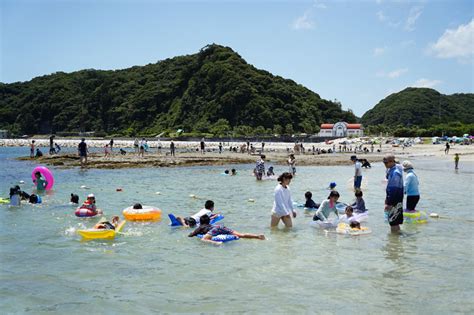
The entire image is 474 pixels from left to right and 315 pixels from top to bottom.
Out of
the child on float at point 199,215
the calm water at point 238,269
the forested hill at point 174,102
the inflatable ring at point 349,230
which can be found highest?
the forested hill at point 174,102

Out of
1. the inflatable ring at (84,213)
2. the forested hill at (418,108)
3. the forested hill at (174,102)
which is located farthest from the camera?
the forested hill at (418,108)

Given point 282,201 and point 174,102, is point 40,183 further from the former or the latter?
point 174,102

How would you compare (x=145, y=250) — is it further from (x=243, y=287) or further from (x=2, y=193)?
(x=2, y=193)

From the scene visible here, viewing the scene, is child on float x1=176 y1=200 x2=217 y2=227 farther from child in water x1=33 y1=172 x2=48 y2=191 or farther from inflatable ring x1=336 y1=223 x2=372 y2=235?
child in water x1=33 y1=172 x2=48 y2=191

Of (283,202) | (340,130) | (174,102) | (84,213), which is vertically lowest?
(84,213)

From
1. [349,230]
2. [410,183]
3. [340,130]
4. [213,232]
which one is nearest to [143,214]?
[213,232]

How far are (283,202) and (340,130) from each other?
324ft

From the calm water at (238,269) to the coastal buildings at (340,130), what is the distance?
93015mm

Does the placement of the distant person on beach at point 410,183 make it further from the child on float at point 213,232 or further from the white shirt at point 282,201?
the child on float at point 213,232

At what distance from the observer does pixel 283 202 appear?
11.5 meters

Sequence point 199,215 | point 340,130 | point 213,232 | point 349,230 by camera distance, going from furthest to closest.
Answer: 1. point 340,130
2. point 199,215
3. point 349,230
4. point 213,232

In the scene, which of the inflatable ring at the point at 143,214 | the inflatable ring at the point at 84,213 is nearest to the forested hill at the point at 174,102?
the inflatable ring at the point at 84,213

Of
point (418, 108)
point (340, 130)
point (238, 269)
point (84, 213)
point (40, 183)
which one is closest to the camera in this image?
point (238, 269)

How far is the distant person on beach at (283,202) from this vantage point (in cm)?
1119
